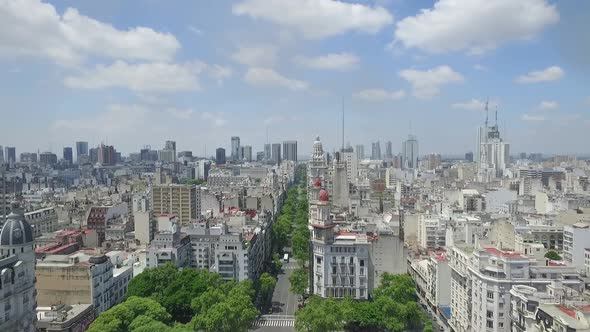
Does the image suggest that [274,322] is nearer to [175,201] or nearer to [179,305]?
[179,305]

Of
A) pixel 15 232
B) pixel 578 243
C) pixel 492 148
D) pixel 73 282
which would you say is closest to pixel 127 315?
pixel 73 282

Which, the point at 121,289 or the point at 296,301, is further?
the point at 296,301

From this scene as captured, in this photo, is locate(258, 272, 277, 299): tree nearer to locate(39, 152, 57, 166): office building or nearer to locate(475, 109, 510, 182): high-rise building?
locate(475, 109, 510, 182): high-rise building

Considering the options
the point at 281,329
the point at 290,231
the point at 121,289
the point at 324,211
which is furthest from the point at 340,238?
the point at 290,231

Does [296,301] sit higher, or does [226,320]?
[226,320]

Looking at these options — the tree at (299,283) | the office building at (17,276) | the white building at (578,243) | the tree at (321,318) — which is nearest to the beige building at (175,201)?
the tree at (299,283)

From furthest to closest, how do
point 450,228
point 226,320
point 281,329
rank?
point 450,228
point 281,329
point 226,320

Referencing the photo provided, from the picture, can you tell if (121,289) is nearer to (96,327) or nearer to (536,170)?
(96,327)
